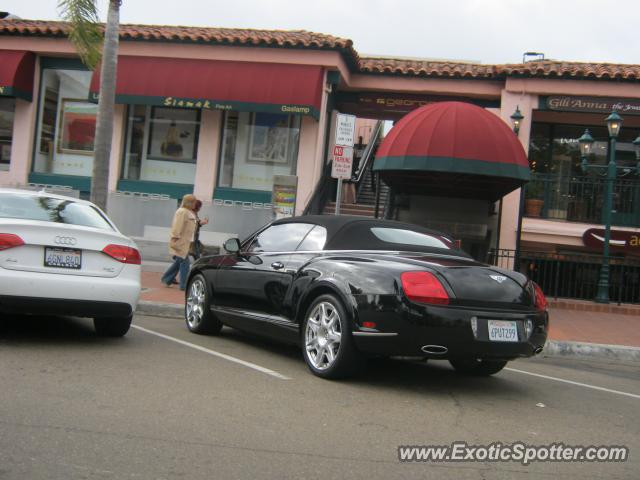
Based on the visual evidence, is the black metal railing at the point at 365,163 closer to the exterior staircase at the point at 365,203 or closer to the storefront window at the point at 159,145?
the exterior staircase at the point at 365,203

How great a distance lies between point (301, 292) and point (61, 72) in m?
14.5

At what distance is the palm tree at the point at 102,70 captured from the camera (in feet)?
38.1

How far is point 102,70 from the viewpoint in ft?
38.8

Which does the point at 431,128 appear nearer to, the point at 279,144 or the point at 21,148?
the point at 279,144

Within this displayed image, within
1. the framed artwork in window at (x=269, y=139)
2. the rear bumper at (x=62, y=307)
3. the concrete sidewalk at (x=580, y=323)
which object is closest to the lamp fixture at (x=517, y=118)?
the concrete sidewalk at (x=580, y=323)

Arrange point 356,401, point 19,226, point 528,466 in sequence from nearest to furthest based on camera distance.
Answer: point 528,466, point 356,401, point 19,226

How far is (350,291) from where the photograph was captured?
536 centimetres

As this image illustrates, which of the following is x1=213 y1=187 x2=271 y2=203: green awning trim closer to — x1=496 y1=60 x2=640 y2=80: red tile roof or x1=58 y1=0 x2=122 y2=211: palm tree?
x1=58 y1=0 x2=122 y2=211: palm tree

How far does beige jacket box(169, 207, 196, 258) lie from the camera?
1117cm

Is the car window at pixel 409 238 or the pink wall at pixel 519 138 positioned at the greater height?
the pink wall at pixel 519 138

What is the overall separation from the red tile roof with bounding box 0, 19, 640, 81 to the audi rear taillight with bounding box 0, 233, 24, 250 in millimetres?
10477

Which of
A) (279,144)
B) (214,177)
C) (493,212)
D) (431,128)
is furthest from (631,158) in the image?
(214,177)

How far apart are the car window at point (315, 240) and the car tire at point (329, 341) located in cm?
69

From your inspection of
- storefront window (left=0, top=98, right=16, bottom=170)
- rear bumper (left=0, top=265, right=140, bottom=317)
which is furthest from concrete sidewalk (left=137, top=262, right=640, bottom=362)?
storefront window (left=0, top=98, right=16, bottom=170)
